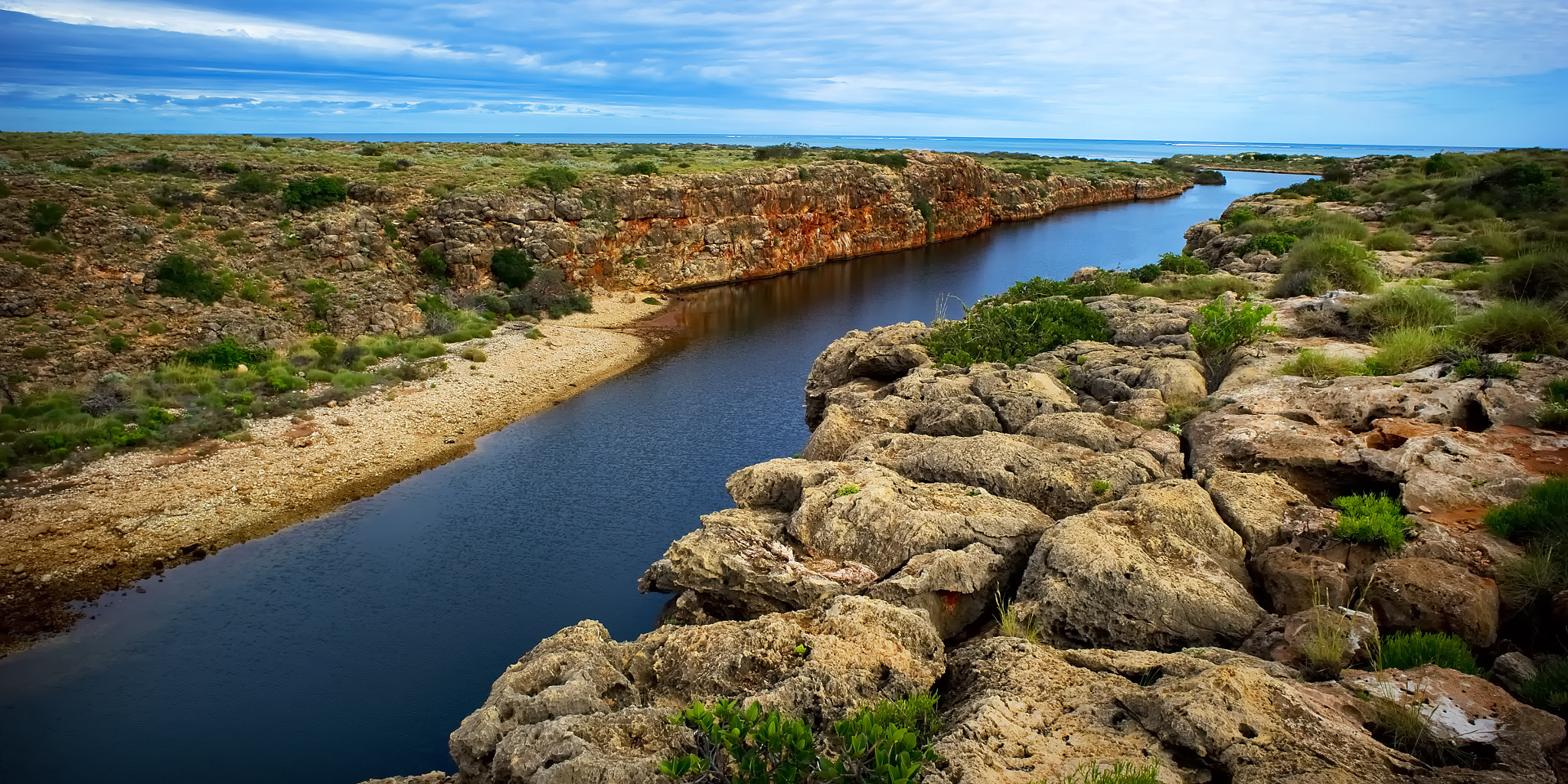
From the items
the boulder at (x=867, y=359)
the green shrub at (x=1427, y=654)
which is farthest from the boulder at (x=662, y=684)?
the boulder at (x=867, y=359)

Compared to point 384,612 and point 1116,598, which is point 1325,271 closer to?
point 1116,598

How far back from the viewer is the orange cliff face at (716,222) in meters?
39.9

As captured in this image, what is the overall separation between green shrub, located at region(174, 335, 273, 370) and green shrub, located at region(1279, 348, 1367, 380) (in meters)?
28.5

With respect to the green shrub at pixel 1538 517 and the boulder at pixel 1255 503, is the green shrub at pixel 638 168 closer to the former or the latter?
the boulder at pixel 1255 503

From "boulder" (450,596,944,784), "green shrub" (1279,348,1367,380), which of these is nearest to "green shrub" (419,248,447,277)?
"boulder" (450,596,944,784)

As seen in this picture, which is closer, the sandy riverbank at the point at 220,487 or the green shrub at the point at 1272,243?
the sandy riverbank at the point at 220,487

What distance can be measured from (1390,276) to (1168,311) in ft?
23.4

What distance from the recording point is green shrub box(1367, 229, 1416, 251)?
25.6 metres

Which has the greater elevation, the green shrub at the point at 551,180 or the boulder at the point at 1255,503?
the green shrub at the point at 551,180

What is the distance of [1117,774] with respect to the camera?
5008 millimetres

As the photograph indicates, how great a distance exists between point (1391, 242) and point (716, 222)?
33.4 m

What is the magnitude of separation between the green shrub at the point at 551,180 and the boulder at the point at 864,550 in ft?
117

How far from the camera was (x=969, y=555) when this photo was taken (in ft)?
30.9

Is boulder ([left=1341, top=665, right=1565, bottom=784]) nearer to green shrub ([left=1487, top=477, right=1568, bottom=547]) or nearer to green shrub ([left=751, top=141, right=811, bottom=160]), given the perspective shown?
green shrub ([left=1487, top=477, right=1568, bottom=547])
